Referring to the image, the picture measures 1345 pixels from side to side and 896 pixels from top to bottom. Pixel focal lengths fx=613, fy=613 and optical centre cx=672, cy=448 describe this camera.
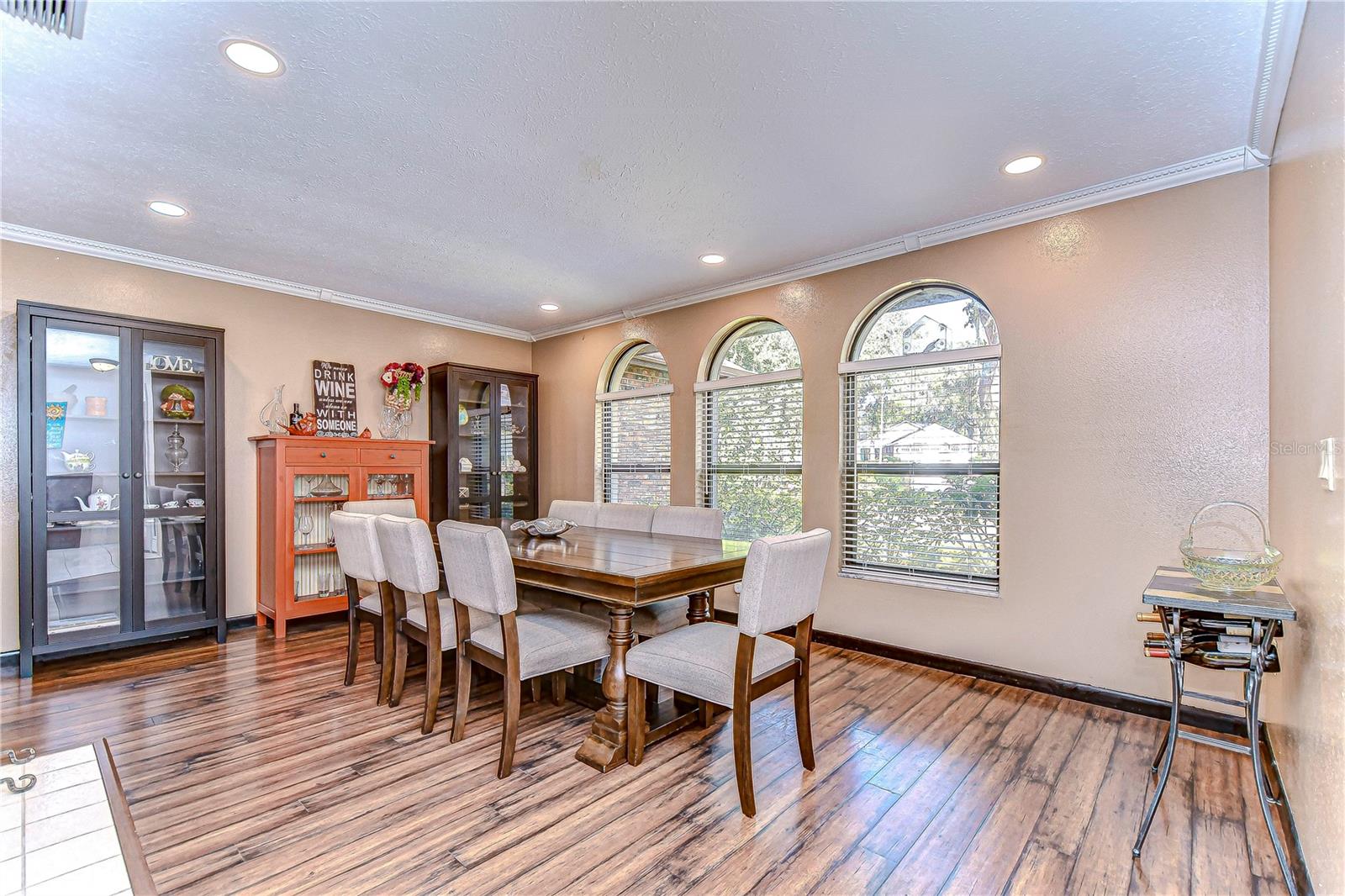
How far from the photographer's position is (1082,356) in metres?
3.07

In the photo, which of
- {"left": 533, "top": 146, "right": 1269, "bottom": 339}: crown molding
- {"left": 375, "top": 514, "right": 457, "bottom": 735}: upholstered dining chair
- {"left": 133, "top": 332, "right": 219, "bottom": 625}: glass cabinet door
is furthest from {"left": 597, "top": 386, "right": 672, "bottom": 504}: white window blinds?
{"left": 133, "top": 332, "right": 219, "bottom": 625}: glass cabinet door

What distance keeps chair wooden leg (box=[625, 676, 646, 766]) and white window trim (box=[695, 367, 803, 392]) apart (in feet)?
8.33

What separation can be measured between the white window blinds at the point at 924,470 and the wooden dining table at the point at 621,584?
138 centimetres

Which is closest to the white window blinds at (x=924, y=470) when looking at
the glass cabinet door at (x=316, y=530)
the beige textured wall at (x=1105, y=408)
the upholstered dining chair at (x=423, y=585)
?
the beige textured wall at (x=1105, y=408)

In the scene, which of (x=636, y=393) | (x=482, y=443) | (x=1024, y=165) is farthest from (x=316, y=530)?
(x=1024, y=165)

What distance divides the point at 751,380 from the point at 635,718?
2.76m

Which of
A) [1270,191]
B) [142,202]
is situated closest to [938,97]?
[1270,191]


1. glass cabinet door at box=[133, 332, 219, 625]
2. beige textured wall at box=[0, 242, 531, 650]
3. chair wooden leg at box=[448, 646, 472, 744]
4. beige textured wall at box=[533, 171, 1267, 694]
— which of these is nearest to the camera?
chair wooden leg at box=[448, 646, 472, 744]

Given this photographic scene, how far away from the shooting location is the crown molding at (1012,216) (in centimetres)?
266

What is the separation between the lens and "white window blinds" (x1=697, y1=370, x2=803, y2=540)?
170 inches

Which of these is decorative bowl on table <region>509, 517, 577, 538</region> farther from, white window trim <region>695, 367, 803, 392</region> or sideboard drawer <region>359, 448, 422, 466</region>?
sideboard drawer <region>359, 448, 422, 466</region>

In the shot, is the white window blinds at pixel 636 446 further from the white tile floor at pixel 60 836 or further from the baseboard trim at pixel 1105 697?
the white tile floor at pixel 60 836

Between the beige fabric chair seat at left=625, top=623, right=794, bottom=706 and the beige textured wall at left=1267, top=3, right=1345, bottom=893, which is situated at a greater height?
the beige textured wall at left=1267, top=3, right=1345, bottom=893

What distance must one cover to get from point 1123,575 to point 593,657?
8.32 ft
